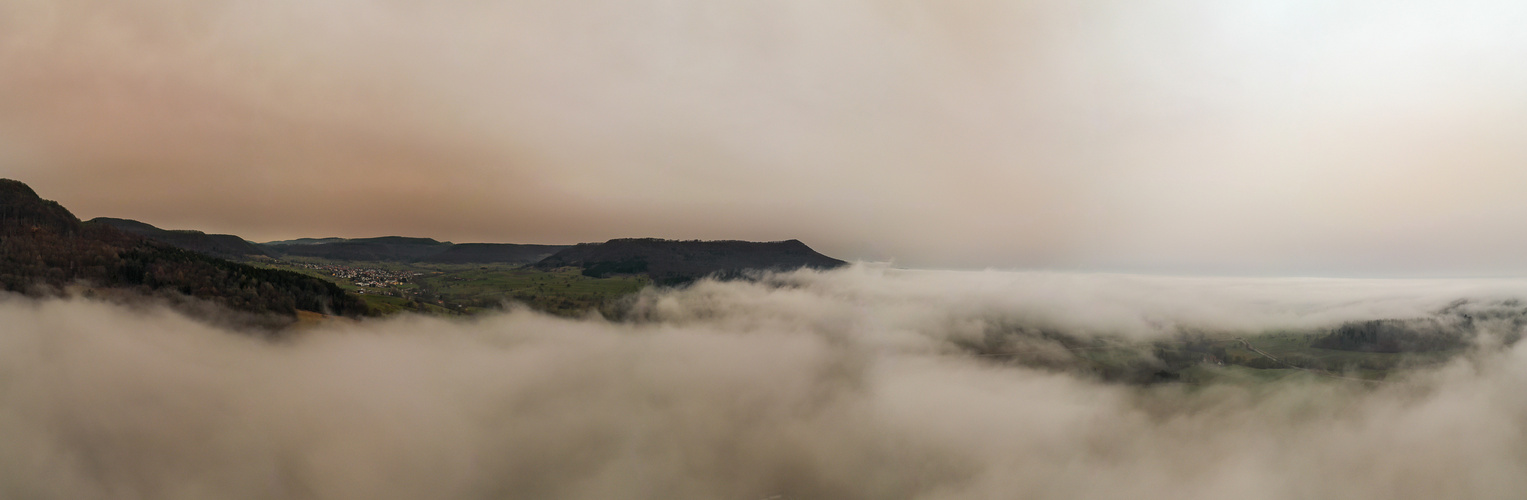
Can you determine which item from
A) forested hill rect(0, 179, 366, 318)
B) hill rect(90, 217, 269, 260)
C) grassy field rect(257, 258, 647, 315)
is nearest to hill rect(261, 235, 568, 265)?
grassy field rect(257, 258, 647, 315)

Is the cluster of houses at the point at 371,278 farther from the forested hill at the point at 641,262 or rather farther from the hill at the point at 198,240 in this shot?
the forested hill at the point at 641,262

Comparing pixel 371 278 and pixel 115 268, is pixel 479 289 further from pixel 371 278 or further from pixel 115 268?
pixel 115 268

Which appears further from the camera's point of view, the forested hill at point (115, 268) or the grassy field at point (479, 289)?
the grassy field at point (479, 289)

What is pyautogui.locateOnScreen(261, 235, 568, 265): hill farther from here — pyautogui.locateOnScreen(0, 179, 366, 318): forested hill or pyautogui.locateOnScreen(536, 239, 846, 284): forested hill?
pyautogui.locateOnScreen(0, 179, 366, 318): forested hill

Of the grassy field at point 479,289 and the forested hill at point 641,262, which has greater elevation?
the forested hill at point 641,262

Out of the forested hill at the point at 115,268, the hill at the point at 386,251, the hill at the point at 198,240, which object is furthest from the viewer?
the hill at the point at 386,251

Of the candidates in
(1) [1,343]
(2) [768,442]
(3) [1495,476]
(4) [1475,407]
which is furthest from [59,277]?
(4) [1475,407]

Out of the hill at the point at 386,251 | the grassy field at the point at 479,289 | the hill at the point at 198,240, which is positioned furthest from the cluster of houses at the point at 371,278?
the hill at the point at 386,251

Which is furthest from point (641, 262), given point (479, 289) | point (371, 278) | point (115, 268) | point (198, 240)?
point (115, 268)
